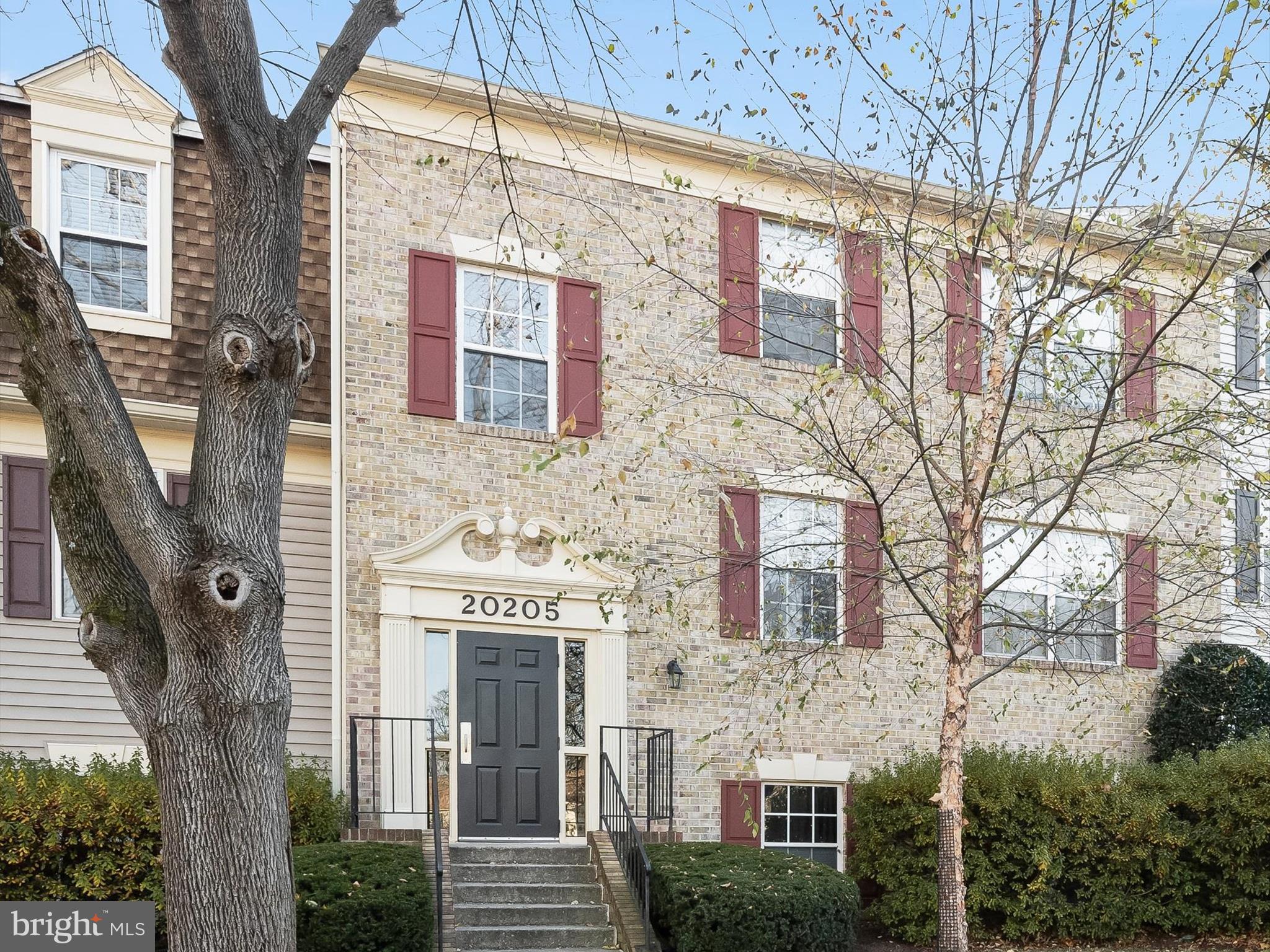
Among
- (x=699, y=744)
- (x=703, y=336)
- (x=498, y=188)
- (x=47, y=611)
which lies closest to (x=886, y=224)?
(x=703, y=336)

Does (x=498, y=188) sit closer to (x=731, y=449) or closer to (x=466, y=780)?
(x=731, y=449)

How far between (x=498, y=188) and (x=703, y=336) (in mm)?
2298

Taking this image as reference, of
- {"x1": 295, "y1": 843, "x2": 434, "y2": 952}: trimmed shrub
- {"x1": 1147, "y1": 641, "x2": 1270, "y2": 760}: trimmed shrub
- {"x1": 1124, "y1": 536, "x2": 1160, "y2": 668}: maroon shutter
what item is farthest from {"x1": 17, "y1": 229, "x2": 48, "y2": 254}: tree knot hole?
{"x1": 1147, "y1": 641, "x2": 1270, "y2": 760}: trimmed shrub

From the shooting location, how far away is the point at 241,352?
5773 mm

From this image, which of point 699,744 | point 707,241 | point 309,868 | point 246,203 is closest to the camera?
point 246,203

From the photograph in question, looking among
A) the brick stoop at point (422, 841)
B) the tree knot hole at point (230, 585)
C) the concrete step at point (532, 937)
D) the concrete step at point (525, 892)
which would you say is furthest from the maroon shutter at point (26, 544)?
the tree knot hole at point (230, 585)

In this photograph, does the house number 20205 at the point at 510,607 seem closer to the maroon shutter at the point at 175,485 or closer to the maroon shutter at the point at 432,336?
the maroon shutter at the point at 432,336

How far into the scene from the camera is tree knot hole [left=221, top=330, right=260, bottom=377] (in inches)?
226

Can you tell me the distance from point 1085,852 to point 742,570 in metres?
3.89

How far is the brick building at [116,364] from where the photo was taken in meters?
11.1

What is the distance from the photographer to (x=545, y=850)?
455 inches

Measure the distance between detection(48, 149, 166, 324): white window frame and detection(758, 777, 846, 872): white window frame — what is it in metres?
6.81

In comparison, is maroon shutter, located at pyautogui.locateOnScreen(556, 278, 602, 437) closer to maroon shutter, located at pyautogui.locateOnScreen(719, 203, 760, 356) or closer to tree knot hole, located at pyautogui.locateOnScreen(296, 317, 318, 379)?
maroon shutter, located at pyautogui.locateOnScreen(719, 203, 760, 356)

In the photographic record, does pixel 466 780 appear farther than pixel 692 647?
No
